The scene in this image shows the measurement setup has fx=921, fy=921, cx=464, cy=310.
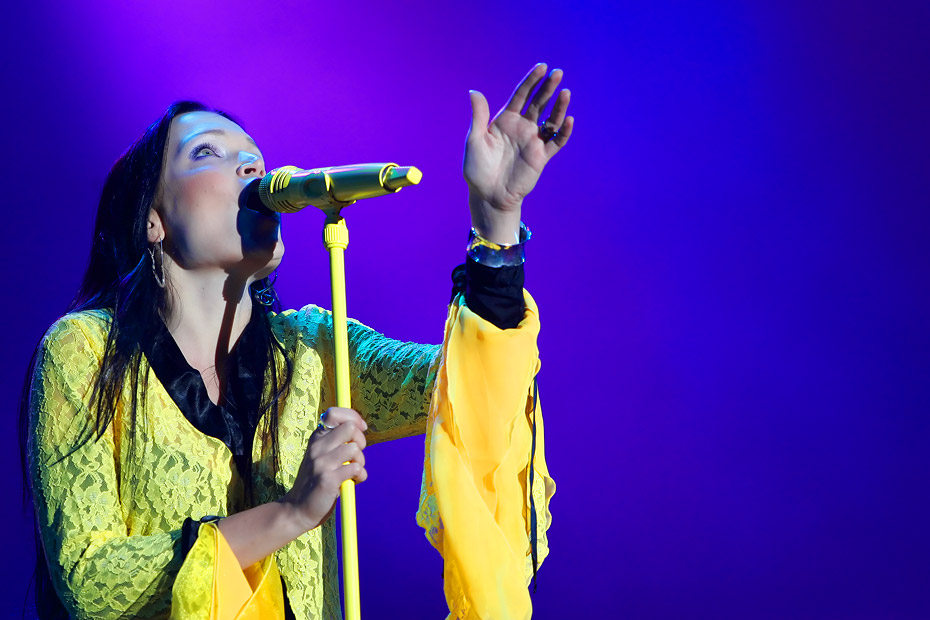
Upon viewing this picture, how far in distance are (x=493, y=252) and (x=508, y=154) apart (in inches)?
5.0

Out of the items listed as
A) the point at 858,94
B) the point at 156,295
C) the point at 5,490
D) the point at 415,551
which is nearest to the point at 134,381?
the point at 156,295

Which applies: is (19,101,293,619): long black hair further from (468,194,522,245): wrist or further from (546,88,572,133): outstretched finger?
(546,88,572,133): outstretched finger

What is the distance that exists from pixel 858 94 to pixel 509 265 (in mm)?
1708

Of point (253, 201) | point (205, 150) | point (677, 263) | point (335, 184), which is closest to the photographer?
point (335, 184)

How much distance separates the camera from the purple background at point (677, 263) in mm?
2406

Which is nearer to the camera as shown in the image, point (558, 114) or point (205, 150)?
point (558, 114)

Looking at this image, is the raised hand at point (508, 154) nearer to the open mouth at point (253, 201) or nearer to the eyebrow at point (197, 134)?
the open mouth at point (253, 201)

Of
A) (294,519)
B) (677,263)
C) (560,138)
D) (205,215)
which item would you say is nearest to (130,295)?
(205,215)

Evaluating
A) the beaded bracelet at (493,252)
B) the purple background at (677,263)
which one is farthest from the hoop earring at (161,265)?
the purple background at (677,263)

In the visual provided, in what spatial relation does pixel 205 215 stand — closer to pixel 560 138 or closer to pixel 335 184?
pixel 335 184

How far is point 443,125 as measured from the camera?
2424mm

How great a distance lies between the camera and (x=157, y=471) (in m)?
1.30

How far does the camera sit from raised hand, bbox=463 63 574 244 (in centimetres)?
114

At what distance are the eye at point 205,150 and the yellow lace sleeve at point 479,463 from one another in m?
0.51
